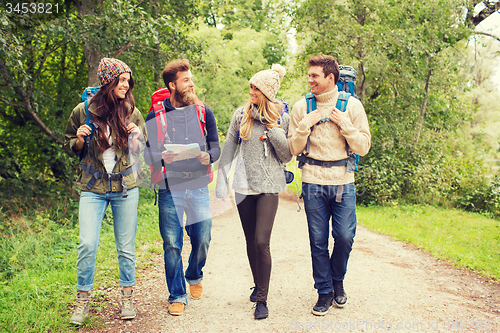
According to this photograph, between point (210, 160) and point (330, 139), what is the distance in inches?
45.8

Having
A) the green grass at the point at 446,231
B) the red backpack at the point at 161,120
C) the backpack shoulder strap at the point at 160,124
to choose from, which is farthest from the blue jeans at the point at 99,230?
the green grass at the point at 446,231

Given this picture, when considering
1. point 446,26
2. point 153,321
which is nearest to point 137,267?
point 153,321

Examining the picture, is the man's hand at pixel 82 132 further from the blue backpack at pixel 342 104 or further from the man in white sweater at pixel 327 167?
the blue backpack at pixel 342 104

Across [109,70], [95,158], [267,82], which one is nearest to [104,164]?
[95,158]

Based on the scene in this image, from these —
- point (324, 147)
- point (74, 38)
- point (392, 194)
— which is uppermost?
point (74, 38)

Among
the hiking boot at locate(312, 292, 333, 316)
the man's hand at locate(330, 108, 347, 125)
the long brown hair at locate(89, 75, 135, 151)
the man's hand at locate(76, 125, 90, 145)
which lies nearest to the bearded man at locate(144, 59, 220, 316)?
the long brown hair at locate(89, 75, 135, 151)

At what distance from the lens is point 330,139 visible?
3.57 meters

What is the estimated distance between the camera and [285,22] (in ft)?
48.8

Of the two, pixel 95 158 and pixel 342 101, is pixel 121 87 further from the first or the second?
pixel 342 101

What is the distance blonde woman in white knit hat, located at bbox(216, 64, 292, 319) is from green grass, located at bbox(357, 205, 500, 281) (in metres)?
3.50

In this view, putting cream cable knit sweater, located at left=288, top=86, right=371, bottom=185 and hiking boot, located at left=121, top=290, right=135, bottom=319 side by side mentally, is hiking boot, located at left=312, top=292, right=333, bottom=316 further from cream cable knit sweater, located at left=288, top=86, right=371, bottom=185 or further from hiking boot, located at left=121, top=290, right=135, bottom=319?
hiking boot, located at left=121, top=290, right=135, bottom=319

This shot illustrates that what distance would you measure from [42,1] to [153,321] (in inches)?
286

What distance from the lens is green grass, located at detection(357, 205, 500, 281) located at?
18.9 ft

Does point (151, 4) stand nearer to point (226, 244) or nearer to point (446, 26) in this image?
point (226, 244)
